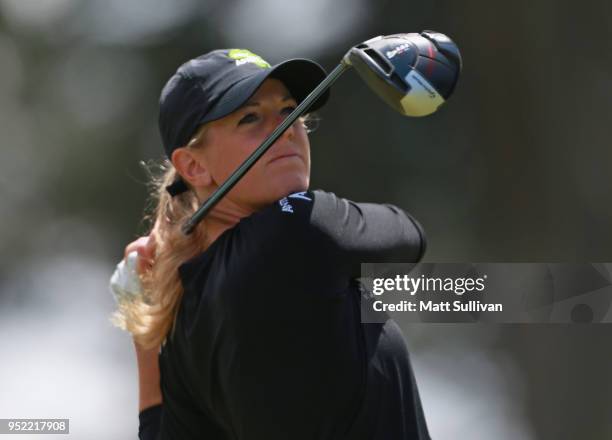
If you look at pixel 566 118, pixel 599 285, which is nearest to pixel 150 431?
pixel 599 285

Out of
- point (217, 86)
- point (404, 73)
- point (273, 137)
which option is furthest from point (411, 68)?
point (217, 86)

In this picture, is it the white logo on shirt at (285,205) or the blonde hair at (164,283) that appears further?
the blonde hair at (164,283)

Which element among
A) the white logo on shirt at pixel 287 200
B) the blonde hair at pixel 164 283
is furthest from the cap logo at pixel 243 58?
Result: the white logo on shirt at pixel 287 200

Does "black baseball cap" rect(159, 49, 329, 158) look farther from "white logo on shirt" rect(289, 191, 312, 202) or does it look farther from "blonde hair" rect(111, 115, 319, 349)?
"white logo on shirt" rect(289, 191, 312, 202)

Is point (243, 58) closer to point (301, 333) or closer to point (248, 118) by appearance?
point (248, 118)

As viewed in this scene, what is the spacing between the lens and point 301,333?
1613mm

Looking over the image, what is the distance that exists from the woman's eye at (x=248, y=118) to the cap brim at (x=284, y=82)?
0.12 ft

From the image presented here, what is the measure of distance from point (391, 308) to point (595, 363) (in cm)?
257

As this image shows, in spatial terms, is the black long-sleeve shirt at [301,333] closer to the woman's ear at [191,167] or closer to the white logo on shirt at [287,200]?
the white logo on shirt at [287,200]

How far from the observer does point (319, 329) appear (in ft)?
5.29

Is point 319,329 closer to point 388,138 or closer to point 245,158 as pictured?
point 245,158

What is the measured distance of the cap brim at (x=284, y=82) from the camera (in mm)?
1681

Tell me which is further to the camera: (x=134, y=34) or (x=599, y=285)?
(x=134, y=34)

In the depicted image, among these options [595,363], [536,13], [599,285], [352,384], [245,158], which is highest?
[536,13]
